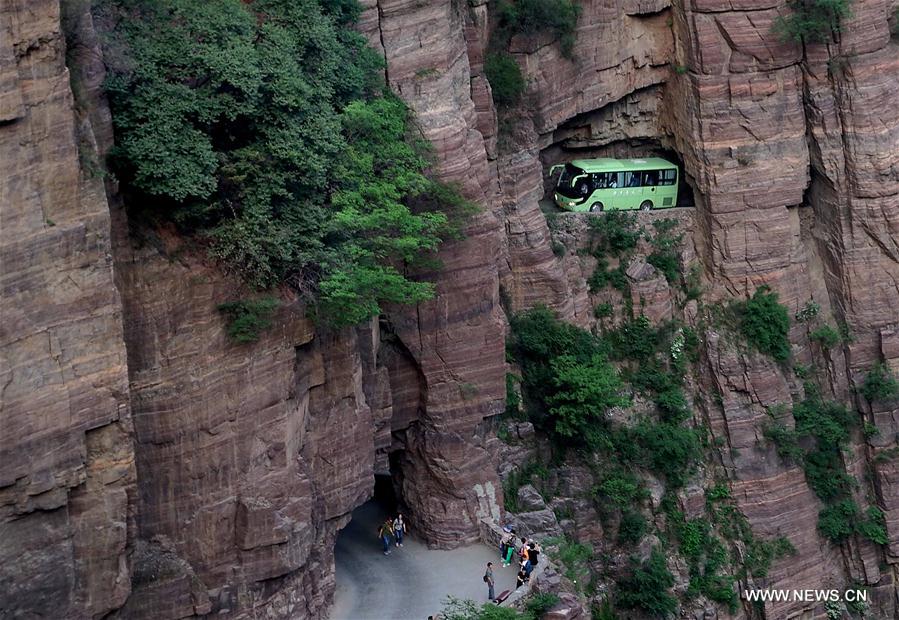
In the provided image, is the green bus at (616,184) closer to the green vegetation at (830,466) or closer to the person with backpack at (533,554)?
the green vegetation at (830,466)

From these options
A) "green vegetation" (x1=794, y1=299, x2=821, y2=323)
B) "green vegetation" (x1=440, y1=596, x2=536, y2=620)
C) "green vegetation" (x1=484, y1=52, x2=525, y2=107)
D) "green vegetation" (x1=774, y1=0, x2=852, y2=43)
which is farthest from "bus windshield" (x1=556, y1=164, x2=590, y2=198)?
"green vegetation" (x1=440, y1=596, x2=536, y2=620)

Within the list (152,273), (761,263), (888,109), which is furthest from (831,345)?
(152,273)

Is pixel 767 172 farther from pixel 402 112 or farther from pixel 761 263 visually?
pixel 402 112

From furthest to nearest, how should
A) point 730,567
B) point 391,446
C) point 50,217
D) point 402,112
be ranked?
1. point 730,567
2. point 391,446
3. point 402,112
4. point 50,217

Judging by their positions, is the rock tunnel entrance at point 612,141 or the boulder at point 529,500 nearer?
the boulder at point 529,500

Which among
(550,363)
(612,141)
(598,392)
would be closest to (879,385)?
(598,392)

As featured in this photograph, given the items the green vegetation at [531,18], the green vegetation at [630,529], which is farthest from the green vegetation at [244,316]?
the green vegetation at [630,529]

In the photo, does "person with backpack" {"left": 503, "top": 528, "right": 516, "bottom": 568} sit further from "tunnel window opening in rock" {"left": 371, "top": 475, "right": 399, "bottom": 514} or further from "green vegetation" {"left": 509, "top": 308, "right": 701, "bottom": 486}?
"green vegetation" {"left": 509, "top": 308, "right": 701, "bottom": 486}
